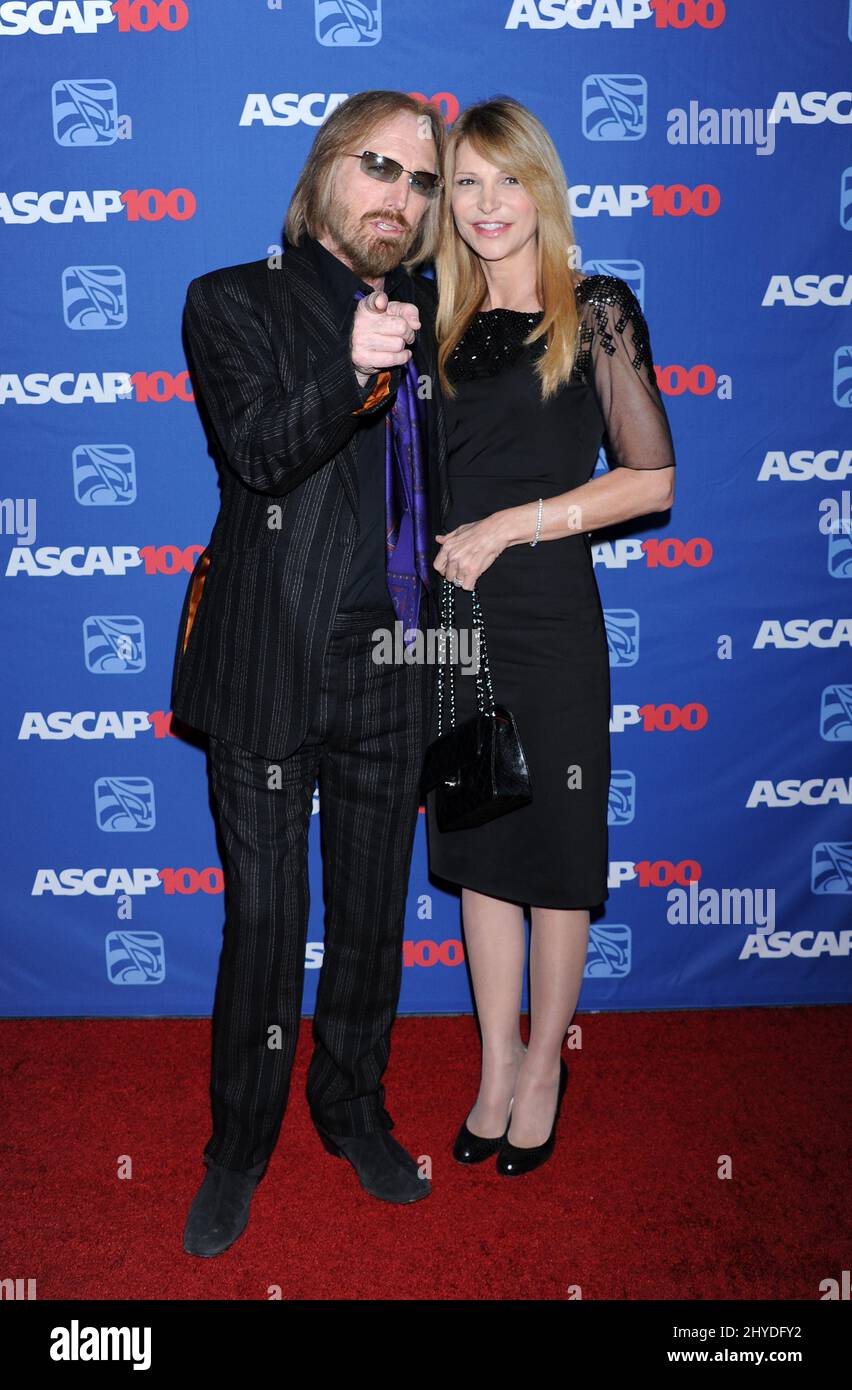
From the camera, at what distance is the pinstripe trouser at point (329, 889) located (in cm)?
216

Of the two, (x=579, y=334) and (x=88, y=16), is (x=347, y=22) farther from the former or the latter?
(x=579, y=334)

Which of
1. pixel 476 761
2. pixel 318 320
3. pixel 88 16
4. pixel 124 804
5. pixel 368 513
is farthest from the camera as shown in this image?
pixel 124 804

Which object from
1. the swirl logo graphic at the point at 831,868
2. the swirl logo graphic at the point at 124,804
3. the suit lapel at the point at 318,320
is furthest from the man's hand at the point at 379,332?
the swirl logo graphic at the point at 831,868

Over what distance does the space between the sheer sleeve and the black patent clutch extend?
44 cm

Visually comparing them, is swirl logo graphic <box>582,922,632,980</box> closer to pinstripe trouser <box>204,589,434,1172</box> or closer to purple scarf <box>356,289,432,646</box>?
pinstripe trouser <box>204,589,434,1172</box>

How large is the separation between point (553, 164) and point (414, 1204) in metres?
2.09

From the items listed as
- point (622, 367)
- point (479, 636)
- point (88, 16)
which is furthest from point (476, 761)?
point (88, 16)

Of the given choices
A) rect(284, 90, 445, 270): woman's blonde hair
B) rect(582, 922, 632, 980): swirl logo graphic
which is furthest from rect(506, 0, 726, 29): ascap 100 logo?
rect(582, 922, 632, 980): swirl logo graphic

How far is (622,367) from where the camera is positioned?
2.18 metres

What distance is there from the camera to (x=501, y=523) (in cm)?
221

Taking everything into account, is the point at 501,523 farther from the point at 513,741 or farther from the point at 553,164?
the point at 553,164

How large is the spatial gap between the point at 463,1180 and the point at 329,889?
68 cm

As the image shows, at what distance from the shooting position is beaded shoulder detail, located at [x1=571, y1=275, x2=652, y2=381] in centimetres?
218
